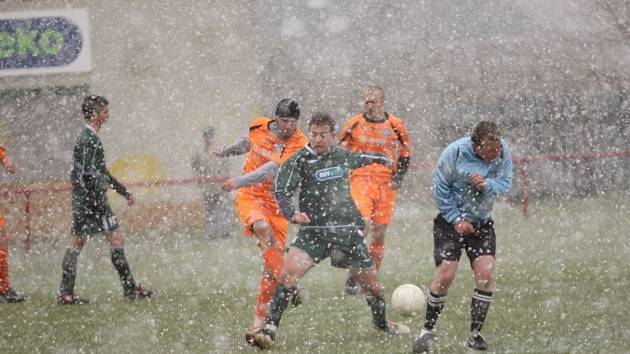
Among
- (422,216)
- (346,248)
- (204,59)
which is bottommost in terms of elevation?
(422,216)

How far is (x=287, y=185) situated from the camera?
6531mm

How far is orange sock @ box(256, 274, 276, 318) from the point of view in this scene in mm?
6855

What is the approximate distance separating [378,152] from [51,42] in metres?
14.3

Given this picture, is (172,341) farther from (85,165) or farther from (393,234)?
(393,234)

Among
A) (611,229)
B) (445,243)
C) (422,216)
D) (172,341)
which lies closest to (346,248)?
(445,243)

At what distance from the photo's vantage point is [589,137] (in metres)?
21.9

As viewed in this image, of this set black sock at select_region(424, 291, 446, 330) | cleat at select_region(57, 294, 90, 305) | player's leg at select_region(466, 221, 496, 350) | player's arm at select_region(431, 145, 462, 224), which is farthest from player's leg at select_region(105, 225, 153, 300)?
player's leg at select_region(466, 221, 496, 350)

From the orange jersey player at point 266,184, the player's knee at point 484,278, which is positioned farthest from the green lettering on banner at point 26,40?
the player's knee at point 484,278

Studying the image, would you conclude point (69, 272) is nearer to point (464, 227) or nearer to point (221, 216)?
point (464, 227)

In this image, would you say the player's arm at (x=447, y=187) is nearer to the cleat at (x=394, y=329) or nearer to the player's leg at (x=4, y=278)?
the cleat at (x=394, y=329)

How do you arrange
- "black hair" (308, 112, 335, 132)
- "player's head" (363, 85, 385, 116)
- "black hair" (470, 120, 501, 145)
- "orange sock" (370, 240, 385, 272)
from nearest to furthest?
"black hair" (470, 120, 501, 145), "black hair" (308, 112, 335, 132), "player's head" (363, 85, 385, 116), "orange sock" (370, 240, 385, 272)

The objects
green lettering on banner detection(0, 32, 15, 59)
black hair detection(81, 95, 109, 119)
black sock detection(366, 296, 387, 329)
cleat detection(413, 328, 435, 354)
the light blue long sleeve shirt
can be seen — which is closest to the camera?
cleat detection(413, 328, 435, 354)

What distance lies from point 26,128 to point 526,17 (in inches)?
499

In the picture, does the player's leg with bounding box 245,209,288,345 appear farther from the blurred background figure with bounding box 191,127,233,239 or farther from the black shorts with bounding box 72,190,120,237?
the blurred background figure with bounding box 191,127,233,239
